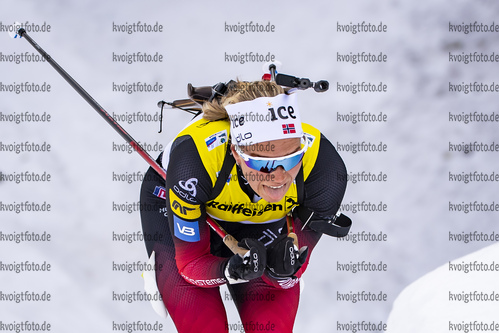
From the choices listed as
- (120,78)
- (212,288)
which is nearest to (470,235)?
(212,288)

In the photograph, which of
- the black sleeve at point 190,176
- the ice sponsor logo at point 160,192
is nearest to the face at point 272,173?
the black sleeve at point 190,176

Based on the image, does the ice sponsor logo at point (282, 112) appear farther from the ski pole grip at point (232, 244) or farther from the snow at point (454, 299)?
the snow at point (454, 299)

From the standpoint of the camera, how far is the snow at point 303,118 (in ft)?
14.6

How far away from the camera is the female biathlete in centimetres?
254

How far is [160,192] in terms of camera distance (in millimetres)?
3385

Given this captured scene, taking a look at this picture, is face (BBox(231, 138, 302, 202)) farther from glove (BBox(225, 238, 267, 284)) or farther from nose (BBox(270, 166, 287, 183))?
glove (BBox(225, 238, 267, 284))

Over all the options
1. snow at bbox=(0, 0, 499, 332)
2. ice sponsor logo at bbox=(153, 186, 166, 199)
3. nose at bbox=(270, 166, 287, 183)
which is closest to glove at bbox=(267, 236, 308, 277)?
nose at bbox=(270, 166, 287, 183)

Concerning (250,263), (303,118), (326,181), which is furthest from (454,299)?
(303,118)

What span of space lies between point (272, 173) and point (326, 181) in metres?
0.42

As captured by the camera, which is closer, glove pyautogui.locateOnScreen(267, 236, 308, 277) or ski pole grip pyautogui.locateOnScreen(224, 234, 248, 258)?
glove pyautogui.locateOnScreen(267, 236, 308, 277)

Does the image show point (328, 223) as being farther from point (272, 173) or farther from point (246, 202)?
point (272, 173)

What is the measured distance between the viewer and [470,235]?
15.4ft

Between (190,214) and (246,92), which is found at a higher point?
(246,92)

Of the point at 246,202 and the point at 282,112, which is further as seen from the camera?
the point at 246,202
